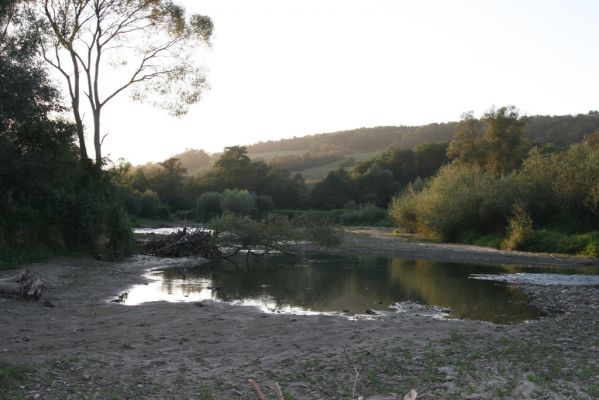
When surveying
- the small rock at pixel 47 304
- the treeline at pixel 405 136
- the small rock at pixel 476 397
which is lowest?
the small rock at pixel 476 397

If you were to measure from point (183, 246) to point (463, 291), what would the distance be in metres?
16.0

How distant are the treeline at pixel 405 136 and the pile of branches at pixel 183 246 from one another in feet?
271

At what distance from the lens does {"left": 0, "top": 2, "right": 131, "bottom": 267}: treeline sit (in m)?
20.6

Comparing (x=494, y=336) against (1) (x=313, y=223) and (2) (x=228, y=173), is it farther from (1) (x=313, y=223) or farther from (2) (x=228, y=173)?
(2) (x=228, y=173)

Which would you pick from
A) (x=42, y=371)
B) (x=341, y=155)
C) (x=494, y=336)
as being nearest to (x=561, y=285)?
(x=494, y=336)

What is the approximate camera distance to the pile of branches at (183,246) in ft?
104

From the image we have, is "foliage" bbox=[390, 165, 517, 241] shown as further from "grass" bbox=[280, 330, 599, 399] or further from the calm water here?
"grass" bbox=[280, 330, 599, 399]

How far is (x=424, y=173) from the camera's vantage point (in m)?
103

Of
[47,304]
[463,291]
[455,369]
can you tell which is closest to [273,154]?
[463,291]

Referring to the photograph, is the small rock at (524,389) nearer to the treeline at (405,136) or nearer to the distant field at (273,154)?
the treeline at (405,136)

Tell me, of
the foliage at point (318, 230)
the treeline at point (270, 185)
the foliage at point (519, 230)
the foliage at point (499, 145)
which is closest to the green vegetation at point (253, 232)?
the foliage at point (318, 230)

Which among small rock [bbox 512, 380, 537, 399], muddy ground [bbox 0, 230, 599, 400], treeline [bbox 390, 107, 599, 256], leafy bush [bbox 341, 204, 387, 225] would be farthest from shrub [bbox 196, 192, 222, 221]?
small rock [bbox 512, 380, 537, 399]

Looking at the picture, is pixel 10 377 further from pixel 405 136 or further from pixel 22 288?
pixel 405 136

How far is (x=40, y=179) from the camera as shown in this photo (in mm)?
24391
